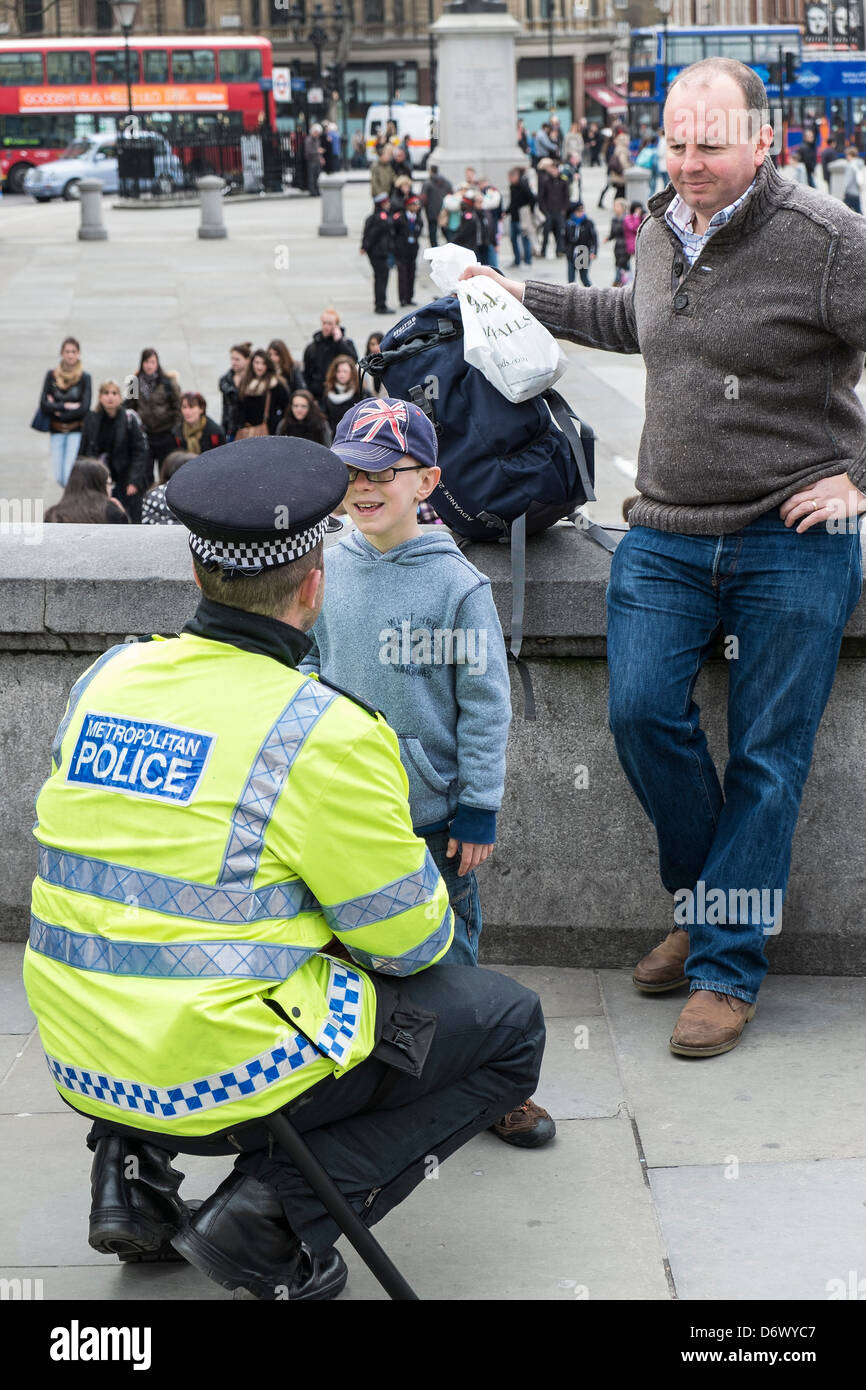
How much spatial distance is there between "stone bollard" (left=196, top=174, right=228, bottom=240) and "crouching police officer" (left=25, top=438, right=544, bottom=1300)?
3146cm

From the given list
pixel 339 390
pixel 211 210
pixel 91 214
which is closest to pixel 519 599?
pixel 339 390

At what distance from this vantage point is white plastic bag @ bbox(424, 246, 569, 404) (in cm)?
369

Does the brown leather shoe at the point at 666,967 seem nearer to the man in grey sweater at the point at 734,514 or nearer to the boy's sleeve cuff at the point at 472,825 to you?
the man in grey sweater at the point at 734,514

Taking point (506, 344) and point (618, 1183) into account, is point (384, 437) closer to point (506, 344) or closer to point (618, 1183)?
point (506, 344)

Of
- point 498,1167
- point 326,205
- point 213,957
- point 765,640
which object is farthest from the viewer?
point 326,205

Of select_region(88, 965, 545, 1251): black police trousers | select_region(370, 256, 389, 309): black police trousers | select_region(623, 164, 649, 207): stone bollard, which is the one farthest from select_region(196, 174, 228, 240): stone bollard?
select_region(88, 965, 545, 1251): black police trousers

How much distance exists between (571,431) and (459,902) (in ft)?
3.76

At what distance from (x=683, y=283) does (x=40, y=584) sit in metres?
1.83

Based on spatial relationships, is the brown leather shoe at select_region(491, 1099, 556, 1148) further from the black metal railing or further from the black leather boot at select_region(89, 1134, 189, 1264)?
the black metal railing

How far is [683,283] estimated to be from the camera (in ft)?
12.2

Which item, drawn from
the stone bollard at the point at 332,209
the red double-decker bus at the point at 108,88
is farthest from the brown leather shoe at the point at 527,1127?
the red double-decker bus at the point at 108,88

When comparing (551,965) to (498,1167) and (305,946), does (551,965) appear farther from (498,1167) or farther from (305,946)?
(305,946)

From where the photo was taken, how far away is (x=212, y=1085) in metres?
2.61

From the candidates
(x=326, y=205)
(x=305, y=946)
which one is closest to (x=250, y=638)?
(x=305, y=946)
